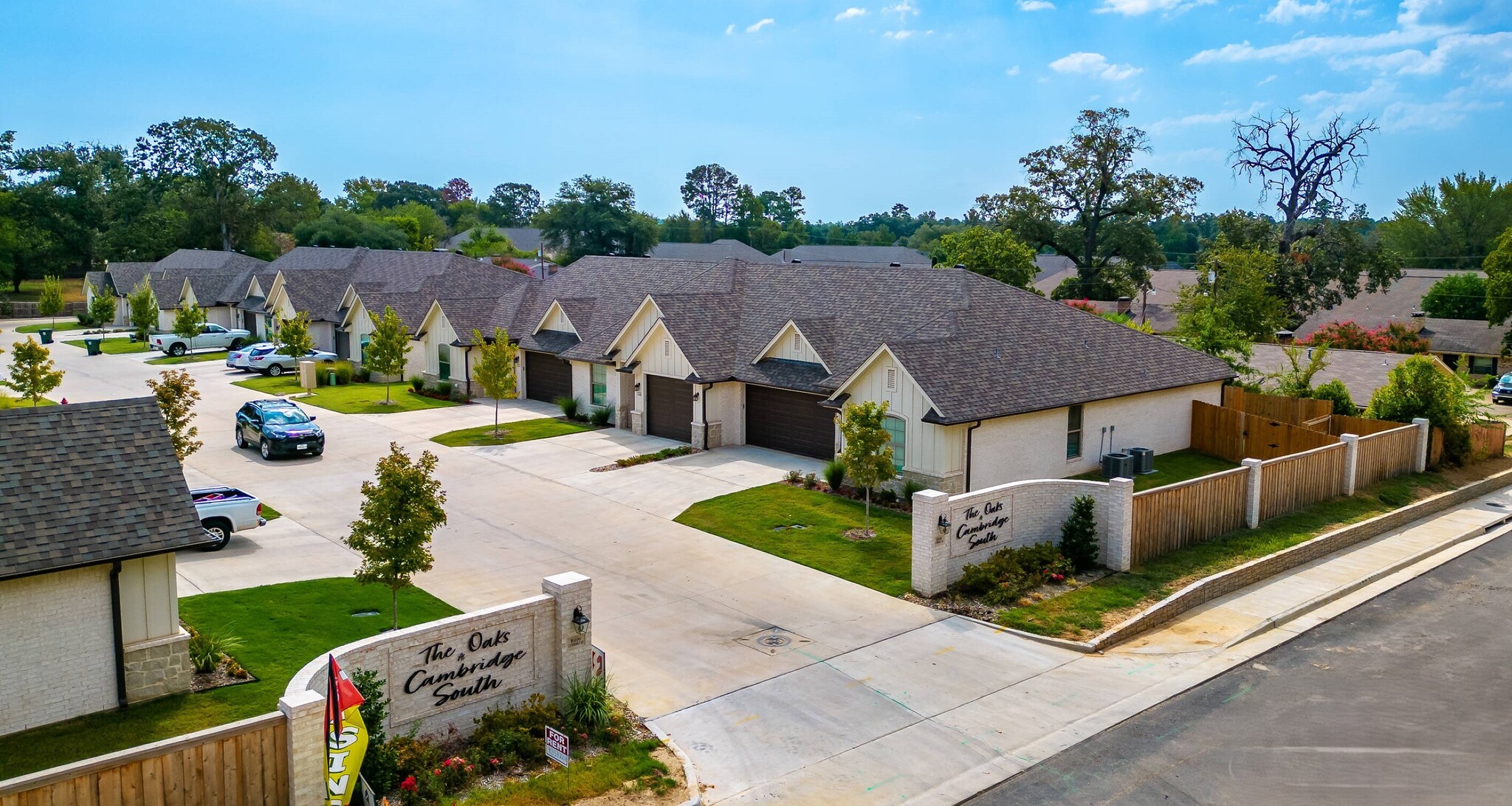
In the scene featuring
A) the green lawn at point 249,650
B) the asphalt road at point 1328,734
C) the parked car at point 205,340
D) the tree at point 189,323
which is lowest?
the asphalt road at point 1328,734

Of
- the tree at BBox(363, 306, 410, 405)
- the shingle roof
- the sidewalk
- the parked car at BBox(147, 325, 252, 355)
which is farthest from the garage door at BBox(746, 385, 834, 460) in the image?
the parked car at BBox(147, 325, 252, 355)

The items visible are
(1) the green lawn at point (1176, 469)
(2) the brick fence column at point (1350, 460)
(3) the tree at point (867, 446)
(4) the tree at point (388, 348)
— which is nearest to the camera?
(3) the tree at point (867, 446)

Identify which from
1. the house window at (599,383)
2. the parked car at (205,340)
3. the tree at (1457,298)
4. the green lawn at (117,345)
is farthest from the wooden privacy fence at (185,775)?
the tree at (1457,298)

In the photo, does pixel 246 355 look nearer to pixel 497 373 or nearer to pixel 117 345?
pixel 117 345

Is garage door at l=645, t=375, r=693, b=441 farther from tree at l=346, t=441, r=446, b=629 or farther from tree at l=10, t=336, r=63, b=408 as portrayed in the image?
tree at l=346, t=441, r=446, b=629

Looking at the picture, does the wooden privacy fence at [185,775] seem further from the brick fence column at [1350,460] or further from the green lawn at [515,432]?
the brick fence column at [1350,460]

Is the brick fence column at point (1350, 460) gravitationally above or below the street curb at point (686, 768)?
above

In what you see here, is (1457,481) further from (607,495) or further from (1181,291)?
(607,495)
